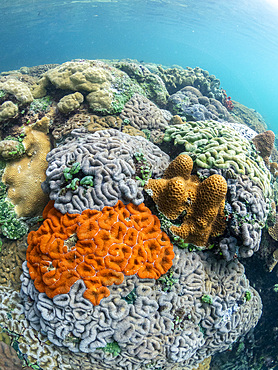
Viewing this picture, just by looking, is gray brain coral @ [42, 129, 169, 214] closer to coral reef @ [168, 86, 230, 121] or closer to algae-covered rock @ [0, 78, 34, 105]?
algae-covered rock @ [0, 78, 34, 105]

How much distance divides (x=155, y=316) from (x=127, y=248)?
1.51 metres

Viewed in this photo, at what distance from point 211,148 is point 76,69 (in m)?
5.33

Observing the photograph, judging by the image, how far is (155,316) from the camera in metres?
4.12

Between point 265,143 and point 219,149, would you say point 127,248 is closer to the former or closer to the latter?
point 219,149

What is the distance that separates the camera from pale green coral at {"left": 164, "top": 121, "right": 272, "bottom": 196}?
16.1 ft

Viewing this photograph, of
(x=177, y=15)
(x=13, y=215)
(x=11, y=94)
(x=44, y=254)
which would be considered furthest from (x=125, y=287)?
(x=177, y=15)

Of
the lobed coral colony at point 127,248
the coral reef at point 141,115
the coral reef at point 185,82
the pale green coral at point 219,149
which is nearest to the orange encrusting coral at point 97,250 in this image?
the lobed coral colony at point 127,248

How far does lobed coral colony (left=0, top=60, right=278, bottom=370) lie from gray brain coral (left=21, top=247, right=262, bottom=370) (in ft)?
0.07

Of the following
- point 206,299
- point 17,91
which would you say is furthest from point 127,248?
point 17,91

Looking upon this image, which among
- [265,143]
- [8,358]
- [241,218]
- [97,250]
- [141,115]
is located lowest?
[8,358]

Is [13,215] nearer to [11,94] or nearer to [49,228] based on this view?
[49,228]

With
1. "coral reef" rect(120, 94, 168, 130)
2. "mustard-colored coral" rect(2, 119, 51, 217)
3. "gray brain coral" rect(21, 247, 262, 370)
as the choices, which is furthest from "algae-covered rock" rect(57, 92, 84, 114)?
"gray brain coral" rect(21, 247, 262, 370)

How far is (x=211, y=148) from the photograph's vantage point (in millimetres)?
5191

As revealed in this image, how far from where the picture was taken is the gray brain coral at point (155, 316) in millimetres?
3711
